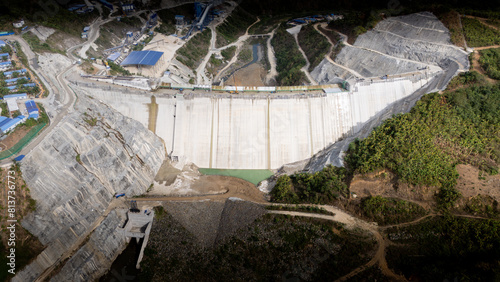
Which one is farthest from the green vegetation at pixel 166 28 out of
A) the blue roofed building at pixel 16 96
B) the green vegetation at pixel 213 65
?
the blue roofed building at pixel 16 96

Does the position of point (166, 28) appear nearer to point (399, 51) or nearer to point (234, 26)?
point (234, 26)

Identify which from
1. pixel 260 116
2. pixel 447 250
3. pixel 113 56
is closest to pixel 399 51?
pixel 260 116

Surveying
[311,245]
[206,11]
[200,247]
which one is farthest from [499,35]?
[206,11]

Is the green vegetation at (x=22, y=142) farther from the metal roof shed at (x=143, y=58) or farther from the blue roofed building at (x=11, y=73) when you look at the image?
the metal roof shed at (x=143, y=58)

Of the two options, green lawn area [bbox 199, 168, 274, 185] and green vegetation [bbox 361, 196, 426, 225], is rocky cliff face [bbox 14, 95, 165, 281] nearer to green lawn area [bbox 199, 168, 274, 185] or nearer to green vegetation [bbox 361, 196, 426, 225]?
green lawn area [bbox 199, 168, 274, 185]

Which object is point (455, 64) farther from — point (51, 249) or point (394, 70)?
point (51, 249)

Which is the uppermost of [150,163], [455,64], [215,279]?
[455,64]

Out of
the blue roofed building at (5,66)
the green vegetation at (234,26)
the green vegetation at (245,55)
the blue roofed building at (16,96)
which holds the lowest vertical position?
the blue roofed building at (16,96)
